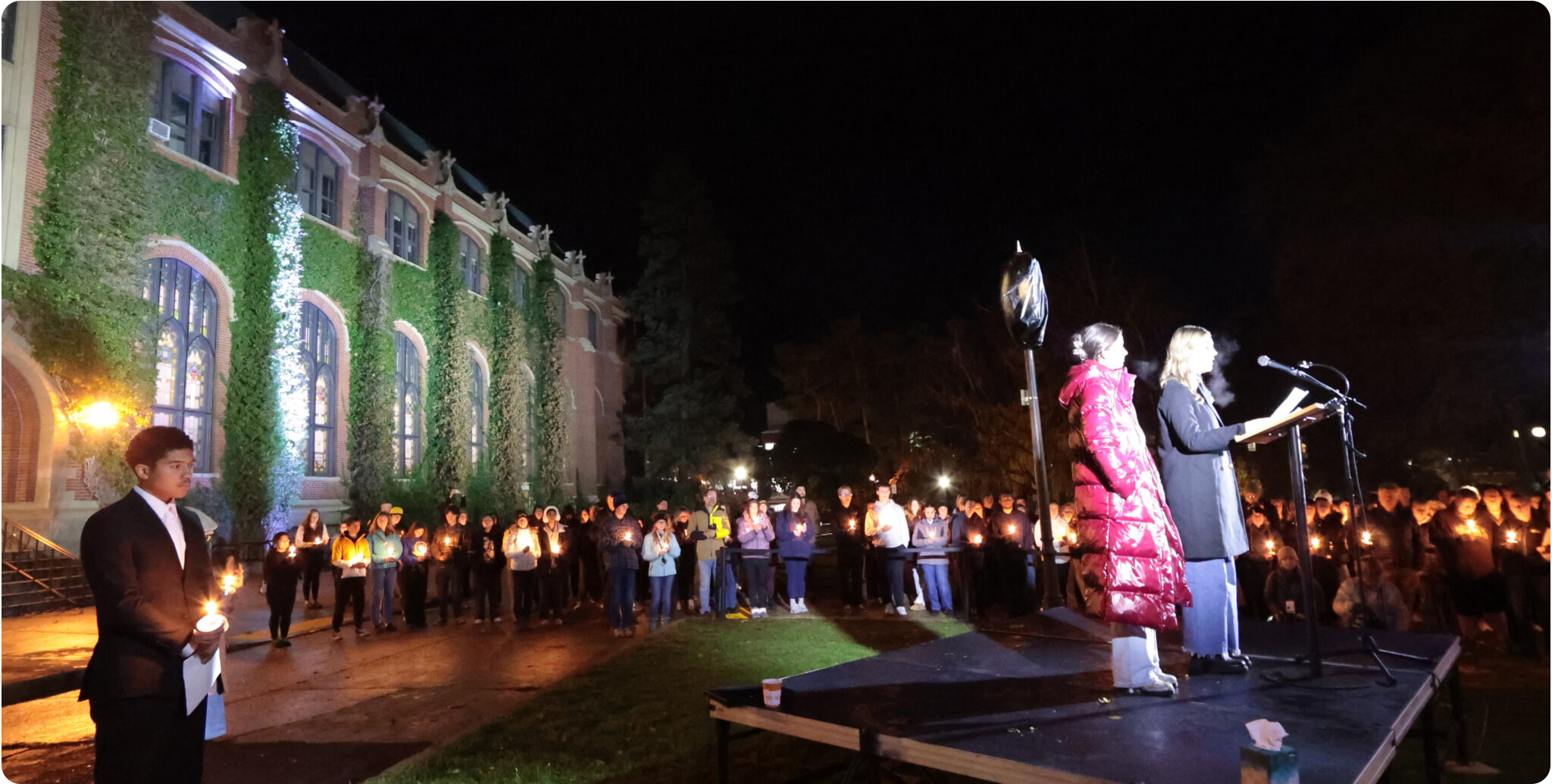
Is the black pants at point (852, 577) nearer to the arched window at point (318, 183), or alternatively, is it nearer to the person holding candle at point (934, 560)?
the person holding candle at point (934, 560)

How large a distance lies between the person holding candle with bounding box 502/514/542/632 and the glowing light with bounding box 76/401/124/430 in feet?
28.2

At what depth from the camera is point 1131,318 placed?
2189 centimetres

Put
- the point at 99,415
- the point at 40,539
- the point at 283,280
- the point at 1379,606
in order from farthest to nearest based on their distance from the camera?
1. the point at 283,280
2. the point at 99,415
3. the point at 40,539
4. the point at 1379,606

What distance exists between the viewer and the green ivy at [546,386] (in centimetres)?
2934

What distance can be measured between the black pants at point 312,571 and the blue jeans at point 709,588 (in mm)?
5699

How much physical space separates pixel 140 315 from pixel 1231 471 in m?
18.5

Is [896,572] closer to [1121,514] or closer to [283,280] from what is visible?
[1121,514]

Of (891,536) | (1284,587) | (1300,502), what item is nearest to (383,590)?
(891,536)

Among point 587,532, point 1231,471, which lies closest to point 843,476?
point 587,532

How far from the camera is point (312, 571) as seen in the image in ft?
43.7

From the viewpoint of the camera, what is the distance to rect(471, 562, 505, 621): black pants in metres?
12.8

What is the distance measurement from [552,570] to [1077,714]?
1017cm

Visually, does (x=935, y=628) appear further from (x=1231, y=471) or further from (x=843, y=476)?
(x=843, y=476)

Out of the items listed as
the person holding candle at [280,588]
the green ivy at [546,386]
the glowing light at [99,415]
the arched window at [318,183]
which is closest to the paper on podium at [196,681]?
the person holding candle at [280,588]
